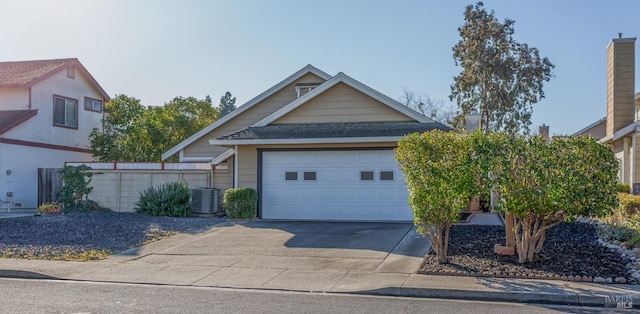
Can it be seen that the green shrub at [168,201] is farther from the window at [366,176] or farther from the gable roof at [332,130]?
the window at [366,176]

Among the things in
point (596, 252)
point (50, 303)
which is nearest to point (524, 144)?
point (596, 252)

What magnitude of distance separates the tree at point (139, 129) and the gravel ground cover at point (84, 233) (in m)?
9.71

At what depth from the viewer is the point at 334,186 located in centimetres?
1675

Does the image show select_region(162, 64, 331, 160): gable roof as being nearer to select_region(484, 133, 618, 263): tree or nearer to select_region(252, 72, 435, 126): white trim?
select_region(252, 72, 435, 126): white trim

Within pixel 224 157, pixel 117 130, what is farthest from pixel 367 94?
pixel 117 130

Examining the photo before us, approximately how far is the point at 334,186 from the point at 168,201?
534 centimetres

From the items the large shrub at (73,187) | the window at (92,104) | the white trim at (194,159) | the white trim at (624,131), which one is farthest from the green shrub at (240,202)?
the window at (92,104)

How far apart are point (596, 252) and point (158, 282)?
775 cm

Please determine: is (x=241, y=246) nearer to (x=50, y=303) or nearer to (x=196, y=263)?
(x=196, y=263)

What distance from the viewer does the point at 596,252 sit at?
33.5ft

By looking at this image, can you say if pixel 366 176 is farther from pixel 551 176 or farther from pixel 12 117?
pixel 12 117

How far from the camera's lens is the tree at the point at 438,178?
957 centimetres

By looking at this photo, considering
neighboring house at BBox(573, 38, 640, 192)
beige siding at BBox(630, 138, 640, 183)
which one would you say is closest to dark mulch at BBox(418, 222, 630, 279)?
beige siding at BBox(630, 138, 640, 183)

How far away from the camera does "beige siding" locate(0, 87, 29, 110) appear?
2494 centimetres
